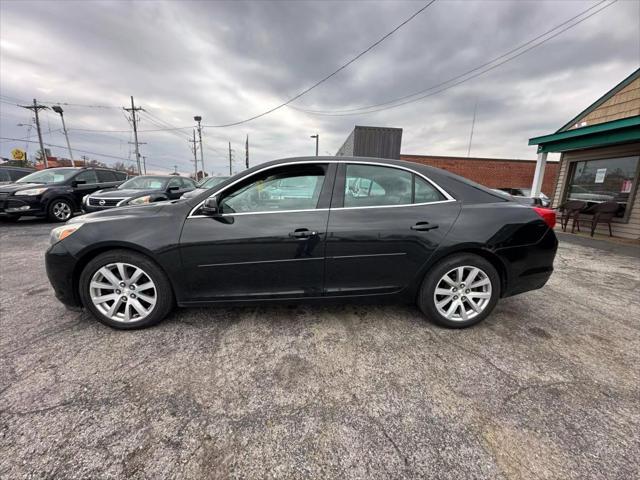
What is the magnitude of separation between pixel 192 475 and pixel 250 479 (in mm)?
269

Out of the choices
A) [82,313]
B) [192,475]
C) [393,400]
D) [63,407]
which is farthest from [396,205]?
[82,313]

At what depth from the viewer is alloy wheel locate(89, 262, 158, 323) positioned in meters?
2.35

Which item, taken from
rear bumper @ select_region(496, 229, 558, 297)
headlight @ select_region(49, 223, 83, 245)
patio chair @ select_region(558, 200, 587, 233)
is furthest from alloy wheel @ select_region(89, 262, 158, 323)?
patio chair @ select_region(558, 200, 587, 233)

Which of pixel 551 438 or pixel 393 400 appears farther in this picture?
pixel 393 400

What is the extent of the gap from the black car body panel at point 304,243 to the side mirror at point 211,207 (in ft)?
0.14

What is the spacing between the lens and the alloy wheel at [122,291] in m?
2.35

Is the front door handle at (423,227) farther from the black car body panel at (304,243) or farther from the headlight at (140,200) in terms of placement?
the headlight at (140,200)

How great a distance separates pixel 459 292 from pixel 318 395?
5.05ft

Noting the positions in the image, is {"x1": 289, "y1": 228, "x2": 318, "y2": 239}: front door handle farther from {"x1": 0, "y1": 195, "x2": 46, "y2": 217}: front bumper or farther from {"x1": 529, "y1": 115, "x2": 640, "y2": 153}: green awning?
{"x1": 0, "y1": 195, "x2": 46, "y2": 217}: front bumper

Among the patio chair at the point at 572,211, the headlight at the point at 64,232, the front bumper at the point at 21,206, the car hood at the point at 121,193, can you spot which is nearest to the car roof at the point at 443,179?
the headlight at the point at 64,232

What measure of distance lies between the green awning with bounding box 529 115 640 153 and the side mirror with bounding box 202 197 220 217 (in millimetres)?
8685

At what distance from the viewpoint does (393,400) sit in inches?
68.6

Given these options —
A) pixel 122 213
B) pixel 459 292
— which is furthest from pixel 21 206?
pixel 459 292

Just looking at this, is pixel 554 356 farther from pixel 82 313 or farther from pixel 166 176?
pixel 166 176
